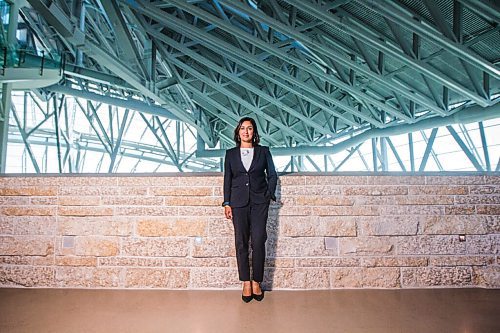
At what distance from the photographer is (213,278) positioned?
10.8 ft

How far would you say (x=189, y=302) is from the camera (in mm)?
2920

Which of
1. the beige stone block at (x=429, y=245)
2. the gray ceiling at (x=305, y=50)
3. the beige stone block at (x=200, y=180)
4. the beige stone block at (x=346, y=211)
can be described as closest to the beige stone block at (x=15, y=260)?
the beige stone block at (x=200, y=180)

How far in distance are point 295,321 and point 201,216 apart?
4.33 feet

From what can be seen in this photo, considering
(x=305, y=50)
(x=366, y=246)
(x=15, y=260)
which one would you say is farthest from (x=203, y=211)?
(x=305, y=50)

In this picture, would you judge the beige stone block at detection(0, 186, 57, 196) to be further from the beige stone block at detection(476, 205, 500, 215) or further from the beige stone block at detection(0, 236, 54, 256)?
the beige stone block at detection(476, 205, 500, 215)

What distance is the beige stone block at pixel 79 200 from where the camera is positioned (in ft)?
11.2

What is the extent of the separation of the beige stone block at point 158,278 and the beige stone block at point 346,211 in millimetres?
1356

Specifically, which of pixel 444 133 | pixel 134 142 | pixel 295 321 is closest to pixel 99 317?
pixel 295 321

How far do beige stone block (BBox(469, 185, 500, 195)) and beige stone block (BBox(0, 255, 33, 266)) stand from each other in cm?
426

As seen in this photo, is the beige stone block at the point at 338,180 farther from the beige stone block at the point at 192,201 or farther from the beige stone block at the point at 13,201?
the beige stone block at the point at 13,201

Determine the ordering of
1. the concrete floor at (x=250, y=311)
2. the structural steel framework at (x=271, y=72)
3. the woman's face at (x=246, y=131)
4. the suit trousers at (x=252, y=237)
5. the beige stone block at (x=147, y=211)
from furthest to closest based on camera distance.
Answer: the structural steel framework at (x=271, y=72) < the beige stone block at (x=147, y=211) < the woman's face at (x=246, y=131) < the suit trousers at (x=252, y=237) < the concrete floor at (x=250, y=311)

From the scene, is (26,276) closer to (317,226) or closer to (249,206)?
(249,206)

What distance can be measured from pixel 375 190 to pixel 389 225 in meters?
0.35

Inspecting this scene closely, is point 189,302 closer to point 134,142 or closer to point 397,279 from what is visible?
point 397,279
